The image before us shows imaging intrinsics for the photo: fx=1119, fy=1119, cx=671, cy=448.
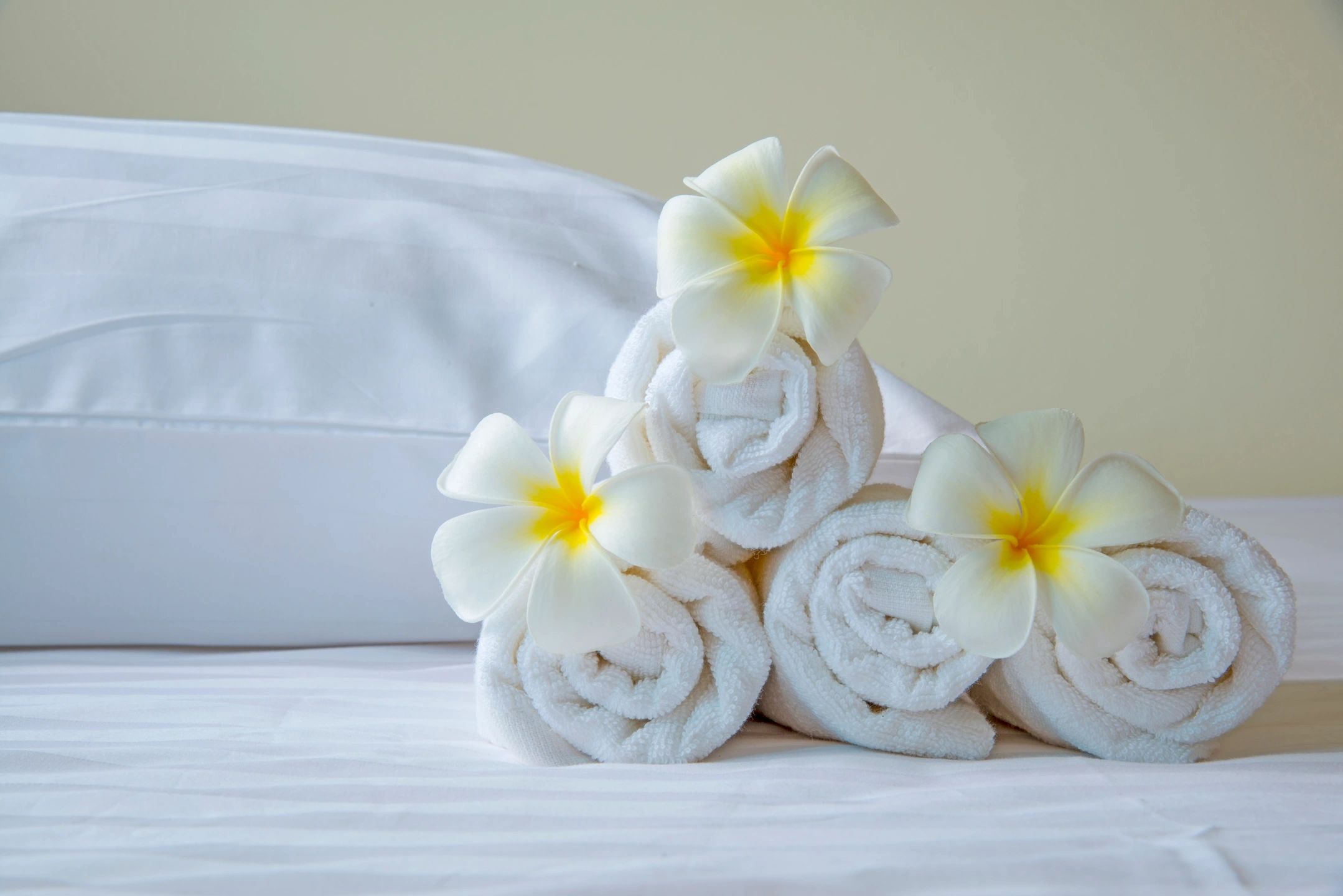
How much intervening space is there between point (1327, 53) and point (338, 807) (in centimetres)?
226

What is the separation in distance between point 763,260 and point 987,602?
18 centimetres

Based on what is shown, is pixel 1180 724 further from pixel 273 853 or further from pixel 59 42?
pixel 59 42

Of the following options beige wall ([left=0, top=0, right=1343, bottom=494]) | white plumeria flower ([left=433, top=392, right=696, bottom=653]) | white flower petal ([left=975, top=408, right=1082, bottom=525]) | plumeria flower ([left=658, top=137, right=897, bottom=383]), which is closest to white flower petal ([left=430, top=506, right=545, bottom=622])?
white plumeria flower ([left=433, top=392, right=696, bottom=653])

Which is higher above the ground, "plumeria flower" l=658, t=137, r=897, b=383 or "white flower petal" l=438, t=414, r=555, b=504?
"plumeria flower" l=658, t=137, r=897, b=383

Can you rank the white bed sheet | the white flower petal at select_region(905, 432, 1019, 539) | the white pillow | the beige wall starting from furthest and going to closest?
1. the beige wall
2. the white pillow
3. the white flower petal at select_region(905, 432, 1019, 539)
4. the white bed sheet

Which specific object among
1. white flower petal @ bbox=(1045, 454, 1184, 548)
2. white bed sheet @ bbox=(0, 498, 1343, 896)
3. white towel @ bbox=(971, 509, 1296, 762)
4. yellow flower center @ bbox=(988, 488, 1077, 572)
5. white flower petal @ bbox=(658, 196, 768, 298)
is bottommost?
white bed sheet @ bbox=(0, 498, 1343, 896)

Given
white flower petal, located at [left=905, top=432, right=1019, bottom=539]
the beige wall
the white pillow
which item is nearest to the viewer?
white flower petal, located at [left=905, top=432, right=1019, bottom=539]

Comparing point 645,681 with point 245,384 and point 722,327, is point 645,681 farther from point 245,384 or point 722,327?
point 245,384

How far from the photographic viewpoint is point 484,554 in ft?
1.61

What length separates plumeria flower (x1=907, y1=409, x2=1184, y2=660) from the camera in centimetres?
47

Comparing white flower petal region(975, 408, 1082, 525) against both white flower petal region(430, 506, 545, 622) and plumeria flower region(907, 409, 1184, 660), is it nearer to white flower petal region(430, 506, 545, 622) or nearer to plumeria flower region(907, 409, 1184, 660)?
plumeria flower region(907, 409, 1184, 660)

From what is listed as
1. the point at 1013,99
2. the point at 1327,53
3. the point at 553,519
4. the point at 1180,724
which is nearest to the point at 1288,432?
the point at 1327,53

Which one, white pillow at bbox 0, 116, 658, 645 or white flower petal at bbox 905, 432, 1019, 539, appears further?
white pillow at bbox 0, 116, 658, 645

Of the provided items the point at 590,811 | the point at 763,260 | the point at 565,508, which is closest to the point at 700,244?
the point at 763,260
